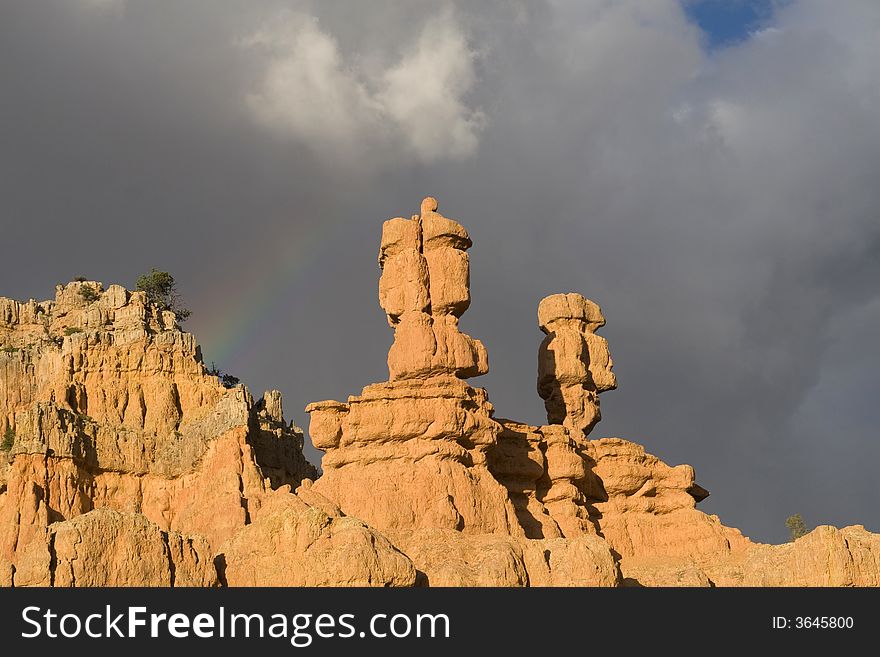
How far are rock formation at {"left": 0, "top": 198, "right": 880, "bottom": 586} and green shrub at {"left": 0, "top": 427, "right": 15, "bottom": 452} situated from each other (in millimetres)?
111

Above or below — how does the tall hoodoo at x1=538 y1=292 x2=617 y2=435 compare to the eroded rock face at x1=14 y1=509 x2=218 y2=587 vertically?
above

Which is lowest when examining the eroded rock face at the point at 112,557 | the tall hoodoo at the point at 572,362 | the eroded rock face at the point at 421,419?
the eroded rock face at the point at 112,557

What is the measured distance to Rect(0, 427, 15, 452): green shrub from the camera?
8794 cm

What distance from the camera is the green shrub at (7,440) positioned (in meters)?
87.9

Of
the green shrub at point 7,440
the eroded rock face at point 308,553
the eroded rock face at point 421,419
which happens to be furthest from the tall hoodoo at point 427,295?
the green shrub at point 7,440

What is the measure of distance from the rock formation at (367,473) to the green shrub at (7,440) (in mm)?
111

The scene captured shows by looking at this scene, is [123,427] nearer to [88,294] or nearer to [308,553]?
[88,294]

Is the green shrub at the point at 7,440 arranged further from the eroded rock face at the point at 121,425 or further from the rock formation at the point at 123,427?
the eroded rock face at the point at 121,425

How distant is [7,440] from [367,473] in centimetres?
3565

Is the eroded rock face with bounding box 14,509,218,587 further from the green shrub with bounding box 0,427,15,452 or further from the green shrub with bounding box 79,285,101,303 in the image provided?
the green shrub with bounding box 79,285,101,303

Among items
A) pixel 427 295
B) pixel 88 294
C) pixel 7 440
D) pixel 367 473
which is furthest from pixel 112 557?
pixel 88 294

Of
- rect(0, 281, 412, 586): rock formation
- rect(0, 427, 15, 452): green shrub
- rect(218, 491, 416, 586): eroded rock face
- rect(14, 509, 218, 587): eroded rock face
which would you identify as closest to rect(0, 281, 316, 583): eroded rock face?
rect(0, 281, 412, 586): rock formation
